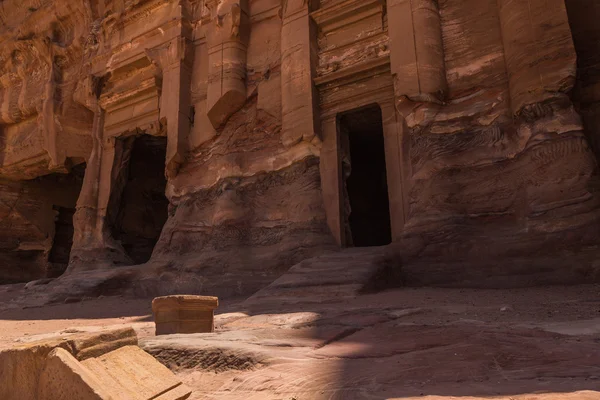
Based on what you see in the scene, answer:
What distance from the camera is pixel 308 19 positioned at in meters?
9.11

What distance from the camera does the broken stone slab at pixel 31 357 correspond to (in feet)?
6.77

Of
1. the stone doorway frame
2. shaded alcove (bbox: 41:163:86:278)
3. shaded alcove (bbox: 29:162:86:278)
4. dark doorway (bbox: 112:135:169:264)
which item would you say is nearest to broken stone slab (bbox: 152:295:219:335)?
the stone doorway frame

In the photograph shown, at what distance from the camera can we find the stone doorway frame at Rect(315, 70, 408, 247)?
7.62 metres

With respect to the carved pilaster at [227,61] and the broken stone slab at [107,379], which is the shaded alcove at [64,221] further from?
the broken stone slab at [107,379]

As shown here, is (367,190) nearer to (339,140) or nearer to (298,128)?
Answer: (339,140)

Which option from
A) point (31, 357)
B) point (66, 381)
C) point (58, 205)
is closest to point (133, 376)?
point (66, 381)

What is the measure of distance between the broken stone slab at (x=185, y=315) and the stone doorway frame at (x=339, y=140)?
397 cm

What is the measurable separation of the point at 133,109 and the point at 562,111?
10457 millimetres

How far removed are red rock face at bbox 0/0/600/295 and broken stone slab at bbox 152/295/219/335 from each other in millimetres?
3383

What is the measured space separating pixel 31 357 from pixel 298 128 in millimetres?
6912

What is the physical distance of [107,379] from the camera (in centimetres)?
198

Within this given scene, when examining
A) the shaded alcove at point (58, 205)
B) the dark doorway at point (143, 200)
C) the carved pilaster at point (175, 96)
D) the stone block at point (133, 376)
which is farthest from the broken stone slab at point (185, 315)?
the shaded alcove at point (58, 205)

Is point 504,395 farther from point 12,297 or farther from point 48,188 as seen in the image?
point 48,188

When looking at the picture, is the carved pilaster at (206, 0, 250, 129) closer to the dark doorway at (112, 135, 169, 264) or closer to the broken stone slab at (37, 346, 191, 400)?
the dark doorway at (112, 135, 169, 264)
